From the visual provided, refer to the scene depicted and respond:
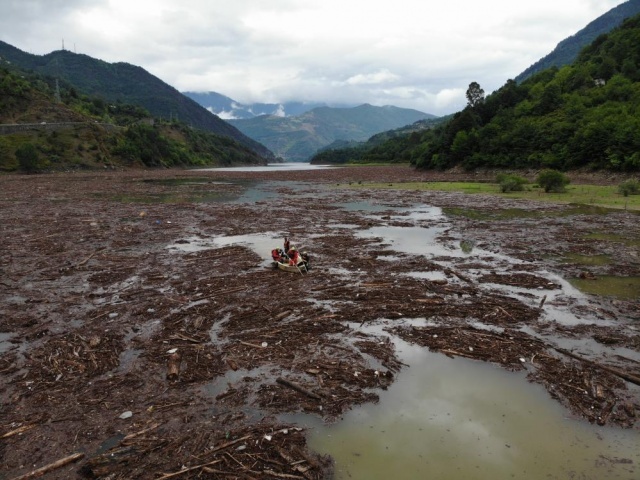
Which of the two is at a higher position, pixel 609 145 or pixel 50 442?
pixel 609 145

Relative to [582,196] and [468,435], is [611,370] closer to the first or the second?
[468,435]

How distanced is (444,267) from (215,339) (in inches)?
457

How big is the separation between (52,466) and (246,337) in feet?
18.0

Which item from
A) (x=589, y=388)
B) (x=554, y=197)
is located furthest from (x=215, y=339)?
(x=554, y=197)

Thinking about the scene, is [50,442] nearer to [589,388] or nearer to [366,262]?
[589,388]

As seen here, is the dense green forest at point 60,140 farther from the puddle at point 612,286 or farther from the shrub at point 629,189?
the shrub at point 629,189

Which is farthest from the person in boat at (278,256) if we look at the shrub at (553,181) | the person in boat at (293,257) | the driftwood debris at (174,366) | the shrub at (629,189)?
the shrub at (553,181)

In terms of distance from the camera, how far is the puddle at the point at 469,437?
21.4ft

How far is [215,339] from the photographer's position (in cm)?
1112

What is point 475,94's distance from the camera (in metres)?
118

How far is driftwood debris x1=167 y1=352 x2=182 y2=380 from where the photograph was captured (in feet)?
30.1

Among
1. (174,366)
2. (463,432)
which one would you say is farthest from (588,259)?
(174,366)

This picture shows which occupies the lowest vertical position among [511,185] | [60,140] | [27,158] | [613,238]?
[613,238]

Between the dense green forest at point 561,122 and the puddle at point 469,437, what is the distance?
221 ft
